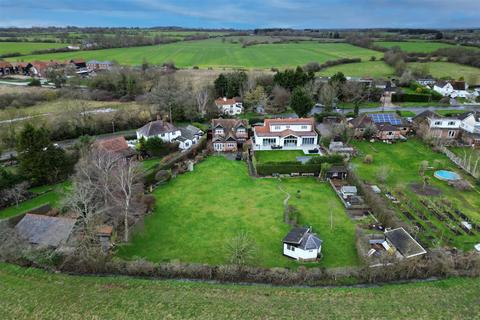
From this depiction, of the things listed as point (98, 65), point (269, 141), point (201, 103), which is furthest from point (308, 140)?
point (98, 65)

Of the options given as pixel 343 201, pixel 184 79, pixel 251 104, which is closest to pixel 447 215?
pixel 343 201

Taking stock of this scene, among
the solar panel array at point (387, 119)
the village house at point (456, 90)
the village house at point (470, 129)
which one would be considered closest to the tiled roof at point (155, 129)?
A: the solar panel array at point (387, 119)

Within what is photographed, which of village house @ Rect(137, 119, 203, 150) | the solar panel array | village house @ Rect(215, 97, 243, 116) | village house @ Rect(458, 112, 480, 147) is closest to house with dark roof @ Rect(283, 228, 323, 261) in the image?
village house @ Rect(137, 119, 203, 150)

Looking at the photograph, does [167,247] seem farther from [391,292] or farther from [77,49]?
[77,49]

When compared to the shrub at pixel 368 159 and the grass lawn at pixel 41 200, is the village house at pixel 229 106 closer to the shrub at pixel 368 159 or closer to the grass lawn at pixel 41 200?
the shrub at pixel 368 159

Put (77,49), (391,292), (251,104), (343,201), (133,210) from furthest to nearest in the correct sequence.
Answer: (77,49)
(251,104)
(343,201)
(133,210)
(391,292)
